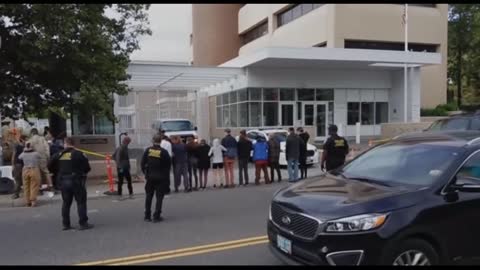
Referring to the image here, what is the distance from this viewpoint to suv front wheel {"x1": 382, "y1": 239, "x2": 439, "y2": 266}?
14.5 ft

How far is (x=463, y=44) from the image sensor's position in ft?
145

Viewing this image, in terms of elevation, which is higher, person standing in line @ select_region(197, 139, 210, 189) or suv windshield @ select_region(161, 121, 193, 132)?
suv windshield @ select_region(161, 121, 193, 132)

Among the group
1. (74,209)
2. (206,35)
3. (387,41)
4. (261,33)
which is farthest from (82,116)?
(206,35)

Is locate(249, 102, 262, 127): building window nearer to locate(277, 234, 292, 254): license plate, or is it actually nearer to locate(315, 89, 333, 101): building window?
locate(315, 89, 333, 101): building window

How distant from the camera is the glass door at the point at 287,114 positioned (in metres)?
30.6

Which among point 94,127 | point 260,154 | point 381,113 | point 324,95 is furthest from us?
point 381,113

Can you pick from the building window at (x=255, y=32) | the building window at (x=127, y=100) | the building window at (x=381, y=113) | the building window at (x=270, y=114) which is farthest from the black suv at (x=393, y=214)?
the building window at (x=255, y=32)

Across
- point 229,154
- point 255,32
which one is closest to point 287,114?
point 229,154

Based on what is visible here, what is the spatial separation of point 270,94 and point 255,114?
1665 millimetres

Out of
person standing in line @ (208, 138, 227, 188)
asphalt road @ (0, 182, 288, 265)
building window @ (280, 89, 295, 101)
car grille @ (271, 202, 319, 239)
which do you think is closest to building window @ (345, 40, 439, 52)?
building window @ (280, 89, 295, 101)

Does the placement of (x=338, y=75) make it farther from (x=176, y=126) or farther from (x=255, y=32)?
(x=255, y=32)

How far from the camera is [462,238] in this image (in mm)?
4793

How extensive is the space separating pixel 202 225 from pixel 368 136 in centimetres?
2603

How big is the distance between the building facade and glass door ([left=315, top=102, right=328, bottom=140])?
2.7 inches
